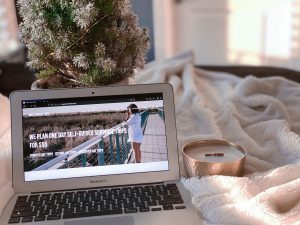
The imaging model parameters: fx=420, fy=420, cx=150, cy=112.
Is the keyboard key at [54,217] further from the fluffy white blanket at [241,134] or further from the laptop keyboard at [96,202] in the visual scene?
the fluffy white blanket at [241,134]

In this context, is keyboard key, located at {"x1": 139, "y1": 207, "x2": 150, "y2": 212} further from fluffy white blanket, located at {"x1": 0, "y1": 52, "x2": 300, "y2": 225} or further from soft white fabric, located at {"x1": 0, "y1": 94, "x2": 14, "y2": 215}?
soft white fabric, located at {"x1": 0, "y1": 94, "x2": 14, "y2": 215}

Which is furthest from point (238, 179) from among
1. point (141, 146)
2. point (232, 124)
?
point (232, 124)

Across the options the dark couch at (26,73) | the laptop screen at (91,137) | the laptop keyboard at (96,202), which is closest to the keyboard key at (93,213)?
the laptop keyboard at (96,202)

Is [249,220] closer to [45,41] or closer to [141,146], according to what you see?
[141,146]

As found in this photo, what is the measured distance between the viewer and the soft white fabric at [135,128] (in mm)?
921

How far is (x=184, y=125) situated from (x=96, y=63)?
14.5 inches

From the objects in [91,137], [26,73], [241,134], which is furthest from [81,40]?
[26,73]

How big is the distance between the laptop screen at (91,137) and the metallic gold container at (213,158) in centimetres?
6

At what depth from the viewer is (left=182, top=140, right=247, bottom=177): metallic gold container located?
897 mm

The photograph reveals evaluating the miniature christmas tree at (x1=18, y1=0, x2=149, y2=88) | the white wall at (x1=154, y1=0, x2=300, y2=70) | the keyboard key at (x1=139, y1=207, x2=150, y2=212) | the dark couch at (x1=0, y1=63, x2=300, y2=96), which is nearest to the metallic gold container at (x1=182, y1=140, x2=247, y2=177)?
the keyboard key at (x1=139, y1=207, x2=150, y2=212)

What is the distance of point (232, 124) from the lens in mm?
1198

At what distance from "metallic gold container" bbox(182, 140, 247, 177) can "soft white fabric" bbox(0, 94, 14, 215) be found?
1.27 feet

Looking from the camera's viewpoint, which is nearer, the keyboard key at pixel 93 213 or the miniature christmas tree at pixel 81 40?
the keyboard key at pixel 93 213

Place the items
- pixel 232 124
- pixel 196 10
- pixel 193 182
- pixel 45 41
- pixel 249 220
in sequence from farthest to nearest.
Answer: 1. pixel 196 10
2. pixel 232 124
3. pixel 45 41
4. pixel 193 182
5. pixel 249 220
